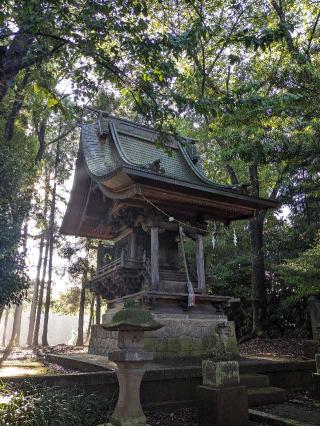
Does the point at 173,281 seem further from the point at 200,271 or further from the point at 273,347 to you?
the point at 273,347

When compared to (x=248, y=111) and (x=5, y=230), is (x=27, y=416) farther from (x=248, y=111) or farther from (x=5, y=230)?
(x=248, y=111)

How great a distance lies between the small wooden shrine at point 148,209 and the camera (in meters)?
9.64

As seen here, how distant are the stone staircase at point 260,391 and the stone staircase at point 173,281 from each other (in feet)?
10.2

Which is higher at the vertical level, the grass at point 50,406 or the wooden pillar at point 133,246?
the wooden pillar at point 133,246

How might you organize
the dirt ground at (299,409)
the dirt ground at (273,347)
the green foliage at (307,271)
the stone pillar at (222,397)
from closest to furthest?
the stone pillar at (222,397) → the dirt ground at (299,409) → the green foliage at (307,271) → the dirt ground at (273,347)

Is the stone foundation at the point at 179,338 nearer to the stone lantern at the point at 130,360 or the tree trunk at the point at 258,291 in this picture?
the stone lantern at the point at 130,360

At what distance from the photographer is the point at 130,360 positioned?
5.29 metres

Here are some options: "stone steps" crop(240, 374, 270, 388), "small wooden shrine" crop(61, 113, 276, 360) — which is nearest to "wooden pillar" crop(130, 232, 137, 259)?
"small wooden shrine" crop(61, 113, 276, 360)

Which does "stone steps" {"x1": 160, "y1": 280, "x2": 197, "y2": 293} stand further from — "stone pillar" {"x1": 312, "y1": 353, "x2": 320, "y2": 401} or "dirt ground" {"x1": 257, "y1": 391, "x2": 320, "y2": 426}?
"dirt ground" {"x1": 257, "y1": 391, "x2": 320, "y2": 426}

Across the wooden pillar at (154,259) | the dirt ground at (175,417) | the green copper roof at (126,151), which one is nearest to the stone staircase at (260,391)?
the dirt ground at (175,417)

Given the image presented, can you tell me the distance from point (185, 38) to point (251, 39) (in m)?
0.95

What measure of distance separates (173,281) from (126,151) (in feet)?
15.6

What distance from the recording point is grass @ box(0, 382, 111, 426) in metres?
4.86

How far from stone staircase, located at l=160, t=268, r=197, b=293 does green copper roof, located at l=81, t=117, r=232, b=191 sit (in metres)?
2.92
